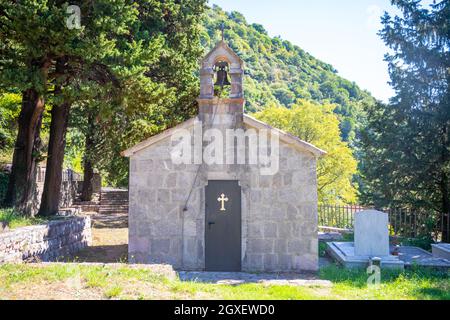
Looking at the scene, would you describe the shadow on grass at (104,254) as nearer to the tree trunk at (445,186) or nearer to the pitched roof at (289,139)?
the pitched roof at (289,139)

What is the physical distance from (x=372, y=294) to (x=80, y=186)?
1126 inches

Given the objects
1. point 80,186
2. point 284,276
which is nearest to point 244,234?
point 284,276

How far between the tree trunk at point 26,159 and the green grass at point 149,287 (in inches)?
244

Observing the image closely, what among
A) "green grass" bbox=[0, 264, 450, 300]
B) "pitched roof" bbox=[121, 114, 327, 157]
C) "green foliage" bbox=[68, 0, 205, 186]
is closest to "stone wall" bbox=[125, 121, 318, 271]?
"pitched roof" bbox=[121, 114, 327, 157]

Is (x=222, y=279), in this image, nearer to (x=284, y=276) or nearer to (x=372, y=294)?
(x=284, y=276)

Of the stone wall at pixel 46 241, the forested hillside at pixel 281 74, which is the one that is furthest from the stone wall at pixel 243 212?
the forested hillside at pixel 281 74

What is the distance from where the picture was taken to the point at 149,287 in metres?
6.53

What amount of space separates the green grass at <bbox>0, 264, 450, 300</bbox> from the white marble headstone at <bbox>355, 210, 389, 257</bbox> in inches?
76.5

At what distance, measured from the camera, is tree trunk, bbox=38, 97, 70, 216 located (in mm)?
14711

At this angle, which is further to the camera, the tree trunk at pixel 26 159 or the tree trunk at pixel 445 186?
the tree trunk at pixel 445 186

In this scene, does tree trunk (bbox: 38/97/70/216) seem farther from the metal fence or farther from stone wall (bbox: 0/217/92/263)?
the metal fence

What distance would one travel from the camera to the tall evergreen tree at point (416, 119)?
15.8m

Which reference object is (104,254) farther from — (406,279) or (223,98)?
(406,279)

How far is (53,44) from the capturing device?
11.1 metres
